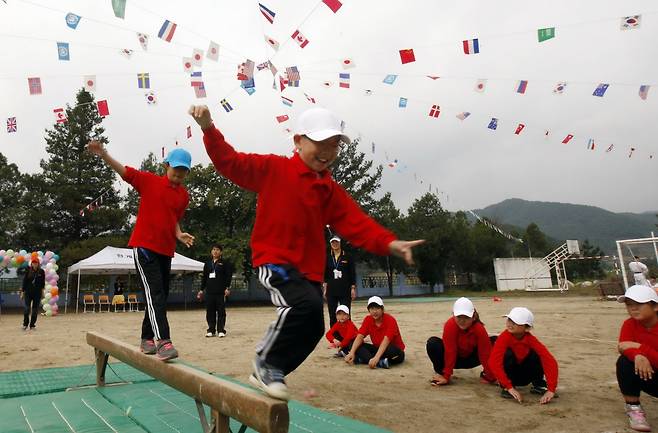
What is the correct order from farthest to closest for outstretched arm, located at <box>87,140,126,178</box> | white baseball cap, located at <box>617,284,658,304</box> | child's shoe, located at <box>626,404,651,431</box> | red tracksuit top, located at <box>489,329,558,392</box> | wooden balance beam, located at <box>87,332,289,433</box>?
red tracksuit top, located at <box>489,329,558,392</box>
outstretched arm, located at <box>87,140,126,178</box>
white baseball cap, located at <box>617,284,658,304</box>
child's shoe, located at <box>626,404,651,431</box>
wooden balance beam, located at <box>87,332,289,433</box>

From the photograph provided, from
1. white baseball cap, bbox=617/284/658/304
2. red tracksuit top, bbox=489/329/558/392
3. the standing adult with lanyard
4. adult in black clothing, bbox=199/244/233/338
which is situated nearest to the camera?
white baseball cap, bbox=617/284/658/304

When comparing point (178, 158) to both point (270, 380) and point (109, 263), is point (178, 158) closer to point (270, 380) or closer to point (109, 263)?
point (270, 380)

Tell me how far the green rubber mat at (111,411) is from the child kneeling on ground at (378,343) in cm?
222

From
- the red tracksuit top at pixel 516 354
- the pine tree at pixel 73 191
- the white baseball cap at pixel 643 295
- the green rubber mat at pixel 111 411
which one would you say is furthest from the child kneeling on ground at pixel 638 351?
the pine tree at pixel 73 191

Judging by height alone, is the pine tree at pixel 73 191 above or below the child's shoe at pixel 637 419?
above

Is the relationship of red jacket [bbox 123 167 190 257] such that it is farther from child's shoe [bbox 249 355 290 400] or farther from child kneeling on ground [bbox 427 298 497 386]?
child kneeling on ground [bbox 427 298 497 386]

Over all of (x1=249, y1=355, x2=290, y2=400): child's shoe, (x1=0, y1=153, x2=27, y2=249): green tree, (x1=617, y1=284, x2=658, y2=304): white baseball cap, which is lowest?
(x1=249, y1=355, x2=290, y2=400): child's shoe

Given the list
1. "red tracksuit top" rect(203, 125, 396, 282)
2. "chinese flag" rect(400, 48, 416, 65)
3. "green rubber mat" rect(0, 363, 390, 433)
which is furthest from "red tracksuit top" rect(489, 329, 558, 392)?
"chinese flag" rect(400, 48, 416, 65)

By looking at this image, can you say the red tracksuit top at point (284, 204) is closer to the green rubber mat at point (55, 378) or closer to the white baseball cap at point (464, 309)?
the white baseball cap at point (464, 309)

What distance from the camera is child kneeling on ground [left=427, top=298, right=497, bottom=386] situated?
17.2 ft

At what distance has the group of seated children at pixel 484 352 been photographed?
15.6 feet

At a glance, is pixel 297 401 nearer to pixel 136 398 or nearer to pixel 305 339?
pixel 136 398

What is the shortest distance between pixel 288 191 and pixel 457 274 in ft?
165

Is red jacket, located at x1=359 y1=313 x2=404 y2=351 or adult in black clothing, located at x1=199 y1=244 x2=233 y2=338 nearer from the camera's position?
red jacket, located at x1=359 y1=313 x2=404 y2=351
